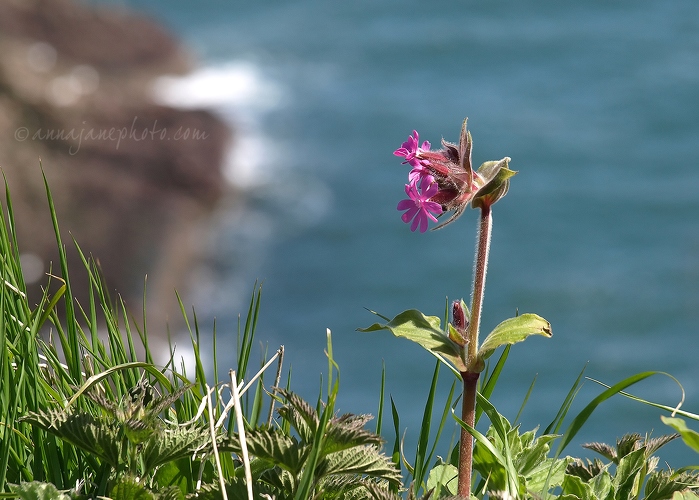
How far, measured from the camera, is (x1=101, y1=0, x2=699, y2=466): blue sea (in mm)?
9172

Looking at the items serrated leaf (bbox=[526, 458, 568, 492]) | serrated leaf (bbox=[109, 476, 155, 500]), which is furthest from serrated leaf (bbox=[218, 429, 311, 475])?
serrated leaf (bbox=[526, 458, 568, 492])

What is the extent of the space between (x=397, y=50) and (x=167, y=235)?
5500mm

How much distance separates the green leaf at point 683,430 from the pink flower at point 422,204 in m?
0.44

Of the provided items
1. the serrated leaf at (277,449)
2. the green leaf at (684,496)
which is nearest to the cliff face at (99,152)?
the serrated leaf at (277,449)

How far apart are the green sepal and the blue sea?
21.6 feet

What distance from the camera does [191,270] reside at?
30.2 ft

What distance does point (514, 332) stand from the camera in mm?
1256

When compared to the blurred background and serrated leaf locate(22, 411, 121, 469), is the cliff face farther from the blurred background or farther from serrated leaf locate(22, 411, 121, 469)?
serrated leaf locate(22, 411, 121, 469)

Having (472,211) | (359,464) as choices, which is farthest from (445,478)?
(472,211)

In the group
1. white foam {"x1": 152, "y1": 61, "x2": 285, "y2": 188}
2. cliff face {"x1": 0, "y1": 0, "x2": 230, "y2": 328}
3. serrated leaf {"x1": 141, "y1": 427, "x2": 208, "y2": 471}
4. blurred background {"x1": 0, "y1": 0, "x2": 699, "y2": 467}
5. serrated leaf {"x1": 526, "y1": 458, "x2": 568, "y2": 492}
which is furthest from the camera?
white foam {"x1": 152, "y1": 61, "x2": 285, "y2": 188}

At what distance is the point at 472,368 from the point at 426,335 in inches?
3.2

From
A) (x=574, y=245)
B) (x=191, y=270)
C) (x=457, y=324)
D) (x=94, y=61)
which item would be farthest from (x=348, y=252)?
(x=457, y=324)

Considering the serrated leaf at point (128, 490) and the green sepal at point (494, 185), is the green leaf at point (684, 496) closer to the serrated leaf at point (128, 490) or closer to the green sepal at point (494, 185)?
the green sepal at point (494, 185)

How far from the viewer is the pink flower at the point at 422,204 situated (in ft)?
4.36
